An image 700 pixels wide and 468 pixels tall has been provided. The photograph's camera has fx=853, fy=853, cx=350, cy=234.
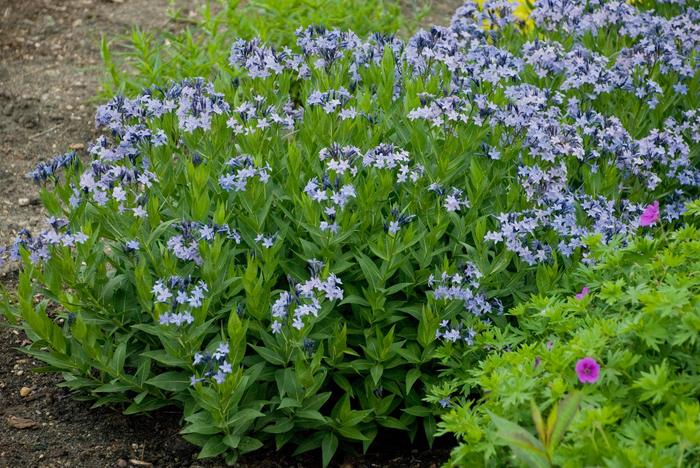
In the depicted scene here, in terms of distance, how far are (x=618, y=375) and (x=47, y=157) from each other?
460cm

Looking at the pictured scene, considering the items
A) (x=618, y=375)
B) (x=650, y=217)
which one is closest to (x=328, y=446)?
(x=618, y=375)

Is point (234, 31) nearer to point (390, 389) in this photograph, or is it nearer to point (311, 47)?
point (311, 47)

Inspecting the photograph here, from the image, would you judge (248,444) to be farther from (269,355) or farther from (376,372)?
(376,372)

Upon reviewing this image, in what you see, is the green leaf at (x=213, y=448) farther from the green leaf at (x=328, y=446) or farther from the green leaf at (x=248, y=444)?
the green leaf at (x=328, y=446)

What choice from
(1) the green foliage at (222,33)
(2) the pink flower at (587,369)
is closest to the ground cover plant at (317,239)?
(2) the pink flower at (587,369)

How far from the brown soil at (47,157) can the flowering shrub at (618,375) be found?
1027 millimetres

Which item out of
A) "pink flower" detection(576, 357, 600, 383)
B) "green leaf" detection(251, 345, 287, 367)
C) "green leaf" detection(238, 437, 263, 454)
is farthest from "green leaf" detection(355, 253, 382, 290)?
"pink flower" detection(576, 357, 600, 383)

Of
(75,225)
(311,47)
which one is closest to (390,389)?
(75,225)

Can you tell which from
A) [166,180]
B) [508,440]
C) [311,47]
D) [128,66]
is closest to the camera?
[508,440]

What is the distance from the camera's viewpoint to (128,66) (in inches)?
293

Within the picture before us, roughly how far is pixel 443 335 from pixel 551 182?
0.87 m

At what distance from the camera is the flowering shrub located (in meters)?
2.50

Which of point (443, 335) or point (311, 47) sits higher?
point (311, 47)

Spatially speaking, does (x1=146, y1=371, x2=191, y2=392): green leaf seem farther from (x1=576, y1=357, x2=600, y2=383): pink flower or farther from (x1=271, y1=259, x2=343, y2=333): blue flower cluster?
(x1=576, y1=357, x2=600, y2=383): pink flower
